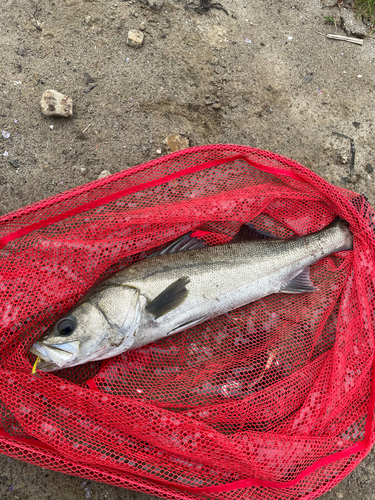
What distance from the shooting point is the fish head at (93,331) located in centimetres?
229

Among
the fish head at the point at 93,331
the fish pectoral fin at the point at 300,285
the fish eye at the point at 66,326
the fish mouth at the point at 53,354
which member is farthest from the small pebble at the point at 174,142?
the fish mouth at the point at 53,354

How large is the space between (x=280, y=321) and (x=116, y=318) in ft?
4.92

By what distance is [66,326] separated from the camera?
234 cm

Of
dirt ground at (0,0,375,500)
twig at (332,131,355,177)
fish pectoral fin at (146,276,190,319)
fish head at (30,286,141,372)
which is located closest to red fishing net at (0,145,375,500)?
fish head at (30,286,141,372)

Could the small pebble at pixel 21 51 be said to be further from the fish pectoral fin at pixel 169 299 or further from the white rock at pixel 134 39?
the fish pectoral fin at pixel 169 299

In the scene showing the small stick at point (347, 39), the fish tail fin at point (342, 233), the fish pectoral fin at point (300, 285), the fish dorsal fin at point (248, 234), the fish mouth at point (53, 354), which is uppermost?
the small stick at point (347, 39)

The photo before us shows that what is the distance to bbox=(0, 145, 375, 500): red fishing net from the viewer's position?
233 cm

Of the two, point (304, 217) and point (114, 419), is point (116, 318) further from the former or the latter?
point (304, 217)

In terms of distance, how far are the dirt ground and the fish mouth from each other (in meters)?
1.52

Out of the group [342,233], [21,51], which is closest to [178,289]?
[342,233]

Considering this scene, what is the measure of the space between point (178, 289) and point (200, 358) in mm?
701

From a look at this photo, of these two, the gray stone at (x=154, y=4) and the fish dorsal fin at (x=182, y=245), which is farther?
the gray stone at (x=154, y=4)

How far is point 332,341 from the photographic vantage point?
9.86 feet

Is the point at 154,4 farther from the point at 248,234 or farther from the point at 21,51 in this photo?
the point at 248,234
